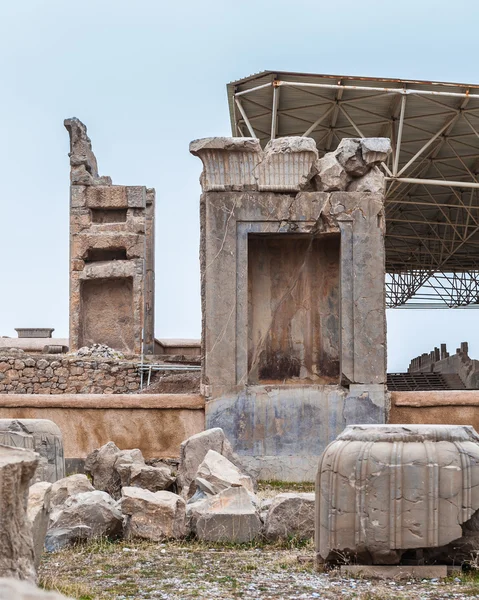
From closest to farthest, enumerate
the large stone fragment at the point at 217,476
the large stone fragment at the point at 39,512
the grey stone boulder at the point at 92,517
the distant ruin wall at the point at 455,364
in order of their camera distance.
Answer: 1. the large stone fragment at the point at 39,512
2. the grey stone boulder at the point at 92,517
3. the large stone fragment at the point at 217,476
4. the distant ruin wall at the point at 455,364

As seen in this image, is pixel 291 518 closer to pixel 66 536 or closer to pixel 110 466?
pixel 66 536

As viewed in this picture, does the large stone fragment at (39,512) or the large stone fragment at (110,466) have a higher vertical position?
the large stone fragment at (39,512)

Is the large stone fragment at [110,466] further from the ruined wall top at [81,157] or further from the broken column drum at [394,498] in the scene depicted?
the ruined wall top at [81,157]

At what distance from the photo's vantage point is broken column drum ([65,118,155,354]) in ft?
67.9

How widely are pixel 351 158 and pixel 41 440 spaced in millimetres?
4560

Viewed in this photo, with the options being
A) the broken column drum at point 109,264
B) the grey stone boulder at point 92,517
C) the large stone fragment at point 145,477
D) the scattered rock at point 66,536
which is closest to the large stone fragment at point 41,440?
the large stone fragment at point 145,477

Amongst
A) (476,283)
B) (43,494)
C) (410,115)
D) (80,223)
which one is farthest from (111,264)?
(476,283)

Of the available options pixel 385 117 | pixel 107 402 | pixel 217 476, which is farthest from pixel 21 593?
pixel 385 117

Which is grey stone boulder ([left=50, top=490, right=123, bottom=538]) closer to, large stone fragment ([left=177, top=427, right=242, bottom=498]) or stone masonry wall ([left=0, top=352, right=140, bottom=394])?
large stone fragment ([left=177, top=427, right=242, bottom=498])

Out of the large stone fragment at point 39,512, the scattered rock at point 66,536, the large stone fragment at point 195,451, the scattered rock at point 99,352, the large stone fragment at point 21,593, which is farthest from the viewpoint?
the scattered rock at point 99,352

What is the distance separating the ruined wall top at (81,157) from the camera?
21328 mm

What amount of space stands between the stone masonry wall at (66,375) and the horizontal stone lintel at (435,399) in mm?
9205

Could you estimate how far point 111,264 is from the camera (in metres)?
20.8

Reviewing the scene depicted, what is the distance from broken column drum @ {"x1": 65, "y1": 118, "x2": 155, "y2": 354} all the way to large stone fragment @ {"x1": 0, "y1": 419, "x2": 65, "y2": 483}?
12399 mm
